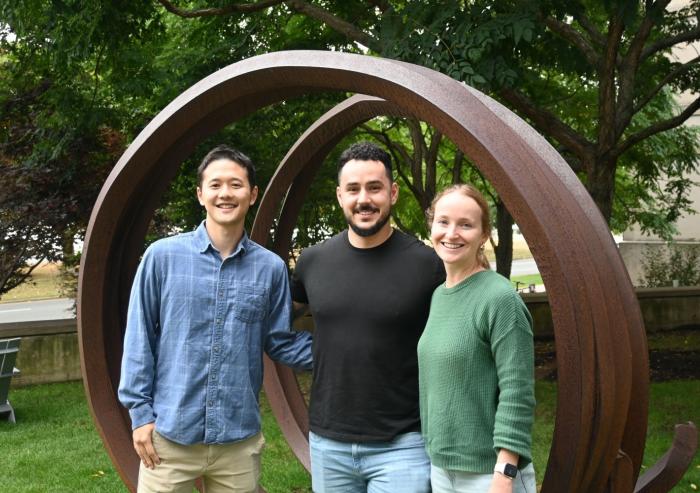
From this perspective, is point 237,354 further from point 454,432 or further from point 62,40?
point 62,40

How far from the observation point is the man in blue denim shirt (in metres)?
3.69

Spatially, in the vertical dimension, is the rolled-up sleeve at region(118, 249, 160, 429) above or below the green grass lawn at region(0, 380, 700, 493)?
above

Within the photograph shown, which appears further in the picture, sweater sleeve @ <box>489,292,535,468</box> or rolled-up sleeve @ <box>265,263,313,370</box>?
rolled-up sleeve @ <box>265,263,313,370</box>

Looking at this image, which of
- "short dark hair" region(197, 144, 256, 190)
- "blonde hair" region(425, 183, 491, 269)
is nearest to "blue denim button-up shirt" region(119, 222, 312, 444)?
"short dark hair" region(197, 144, 256, 190)

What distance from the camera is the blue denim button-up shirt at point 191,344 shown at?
369 cm

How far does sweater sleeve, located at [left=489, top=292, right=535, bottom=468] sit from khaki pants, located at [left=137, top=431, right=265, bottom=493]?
129 centimetres

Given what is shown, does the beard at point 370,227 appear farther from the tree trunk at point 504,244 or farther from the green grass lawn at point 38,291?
the green grass lawn at point 38,291

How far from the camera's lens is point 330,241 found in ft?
12.6

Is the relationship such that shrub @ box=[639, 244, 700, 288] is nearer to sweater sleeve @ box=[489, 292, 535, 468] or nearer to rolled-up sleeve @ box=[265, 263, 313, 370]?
rolled-up sleeve @ box=[265, 263, 313, 370]

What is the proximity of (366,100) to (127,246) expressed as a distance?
5.32ft

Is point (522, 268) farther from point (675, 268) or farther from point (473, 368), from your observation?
point (473, 368)

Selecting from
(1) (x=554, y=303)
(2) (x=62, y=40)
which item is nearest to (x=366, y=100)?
(1) (x=554, y=303)

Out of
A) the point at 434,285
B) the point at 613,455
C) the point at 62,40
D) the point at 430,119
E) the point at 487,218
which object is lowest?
the point at 613,455

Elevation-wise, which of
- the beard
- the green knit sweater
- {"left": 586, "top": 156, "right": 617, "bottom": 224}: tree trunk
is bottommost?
the green knit sweater
